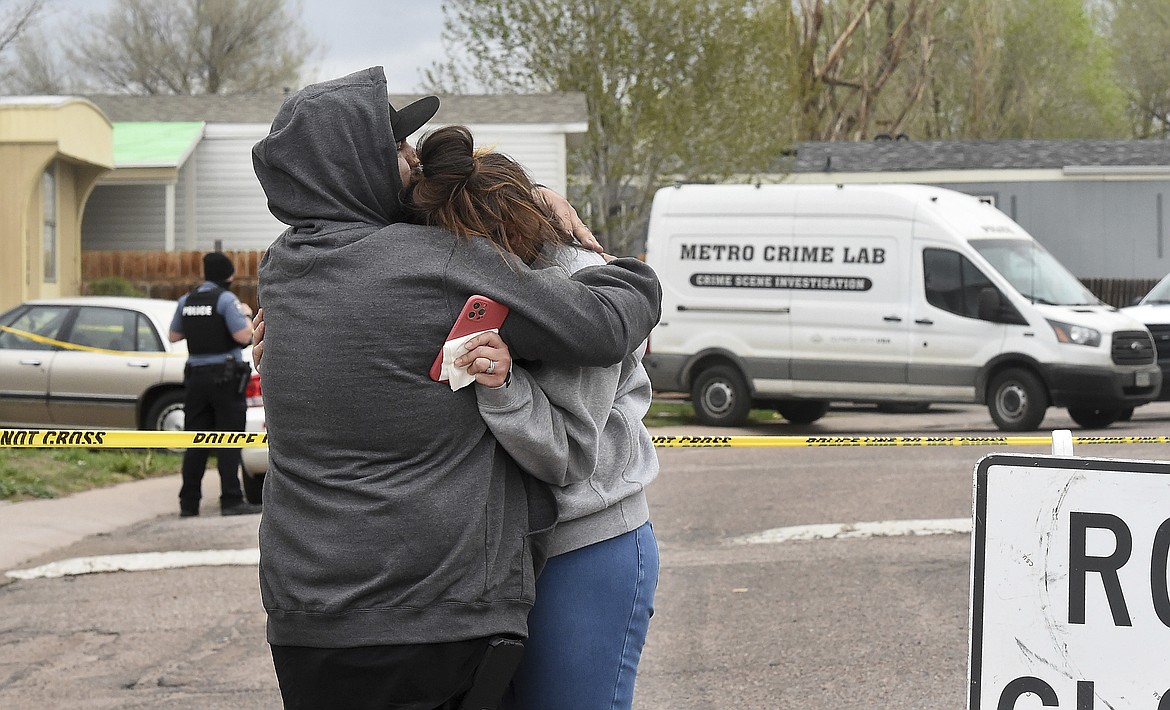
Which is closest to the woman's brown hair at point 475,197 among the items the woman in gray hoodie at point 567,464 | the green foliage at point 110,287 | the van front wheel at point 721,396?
the woman in gray hoodie at point 567,464

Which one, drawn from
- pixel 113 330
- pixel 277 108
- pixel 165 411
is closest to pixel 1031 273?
pixel 165 411

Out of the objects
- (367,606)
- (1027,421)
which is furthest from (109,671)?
(1027,421)

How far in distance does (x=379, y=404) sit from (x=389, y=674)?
0.44m

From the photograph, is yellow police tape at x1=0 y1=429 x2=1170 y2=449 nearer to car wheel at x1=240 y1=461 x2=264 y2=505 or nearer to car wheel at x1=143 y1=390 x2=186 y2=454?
car wheel at x1=240 y1=461 x2=264 y2=505

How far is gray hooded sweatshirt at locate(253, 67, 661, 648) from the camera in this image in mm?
2334

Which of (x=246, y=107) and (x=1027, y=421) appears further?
(x=246, y=107)

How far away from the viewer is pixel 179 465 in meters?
12.7

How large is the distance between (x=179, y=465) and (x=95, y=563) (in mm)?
4885

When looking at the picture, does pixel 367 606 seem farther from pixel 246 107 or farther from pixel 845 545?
pixel 246 107

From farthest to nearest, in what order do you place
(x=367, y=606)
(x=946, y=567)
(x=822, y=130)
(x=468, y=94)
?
(x=822, y=130), (x=468, y=94), (x=946, y=567), (x=367, y=606)

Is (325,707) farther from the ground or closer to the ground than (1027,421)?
farther from the ground

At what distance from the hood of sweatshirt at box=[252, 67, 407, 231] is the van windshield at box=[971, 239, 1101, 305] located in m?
13.1

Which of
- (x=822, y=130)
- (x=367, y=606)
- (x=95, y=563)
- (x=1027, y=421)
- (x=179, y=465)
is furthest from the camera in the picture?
(x=822, y=130)

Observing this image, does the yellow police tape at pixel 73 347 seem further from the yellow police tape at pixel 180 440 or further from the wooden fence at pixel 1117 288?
the wooden fence at pixel 1117 288
